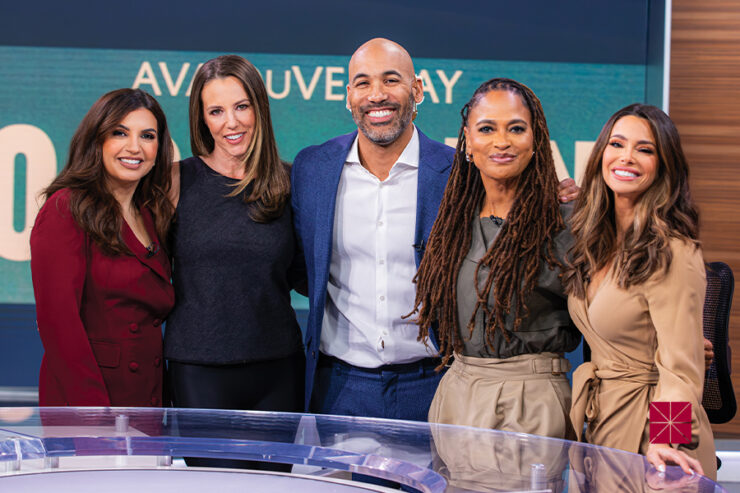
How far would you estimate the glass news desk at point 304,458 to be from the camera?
1314 mm

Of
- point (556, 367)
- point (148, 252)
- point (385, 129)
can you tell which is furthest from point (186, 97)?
point (556, 367)

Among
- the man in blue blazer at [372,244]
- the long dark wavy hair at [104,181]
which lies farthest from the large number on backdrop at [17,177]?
the man in blue blazer at [372,244]

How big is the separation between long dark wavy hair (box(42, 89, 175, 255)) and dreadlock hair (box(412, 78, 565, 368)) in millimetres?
1037

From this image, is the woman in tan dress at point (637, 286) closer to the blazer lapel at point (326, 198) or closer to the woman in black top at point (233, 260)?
the blazer lapel at point (326, 198)

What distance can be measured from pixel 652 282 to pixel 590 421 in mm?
406

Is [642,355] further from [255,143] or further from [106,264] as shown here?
[106,264]

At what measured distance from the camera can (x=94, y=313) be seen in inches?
99.3

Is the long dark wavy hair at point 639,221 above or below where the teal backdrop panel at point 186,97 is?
below

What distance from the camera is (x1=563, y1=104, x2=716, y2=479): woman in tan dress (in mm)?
1834

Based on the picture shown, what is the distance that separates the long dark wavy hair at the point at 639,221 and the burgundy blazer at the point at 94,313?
1.41 metres

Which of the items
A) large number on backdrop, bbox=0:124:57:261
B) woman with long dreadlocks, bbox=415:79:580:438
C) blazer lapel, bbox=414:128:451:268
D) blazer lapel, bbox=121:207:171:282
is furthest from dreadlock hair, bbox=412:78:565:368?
large number on backdrop, bbox=0:124:57:261

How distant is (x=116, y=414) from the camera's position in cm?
173

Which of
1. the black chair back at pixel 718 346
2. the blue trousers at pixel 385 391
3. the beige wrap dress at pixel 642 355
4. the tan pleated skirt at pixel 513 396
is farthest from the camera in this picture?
the blue trousers at pixel 385 391

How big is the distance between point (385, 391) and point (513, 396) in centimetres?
67
